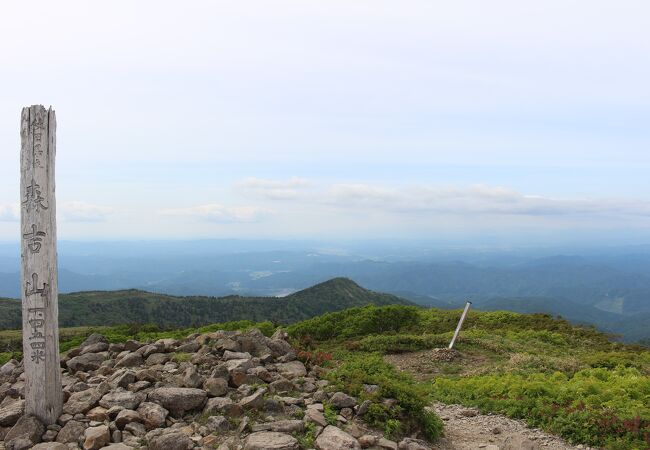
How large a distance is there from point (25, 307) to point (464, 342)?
1879cm

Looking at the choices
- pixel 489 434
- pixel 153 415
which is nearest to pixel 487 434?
pixel 489 434

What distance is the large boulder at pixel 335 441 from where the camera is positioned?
7.64 meters

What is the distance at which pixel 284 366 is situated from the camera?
11445 mm

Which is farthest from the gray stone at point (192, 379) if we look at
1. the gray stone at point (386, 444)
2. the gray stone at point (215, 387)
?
the gray stone at point (386, 444)

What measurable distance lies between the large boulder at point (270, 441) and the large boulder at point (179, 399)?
5.67 feet

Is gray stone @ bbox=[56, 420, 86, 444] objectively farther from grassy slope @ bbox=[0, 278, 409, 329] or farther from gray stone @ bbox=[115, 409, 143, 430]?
grassy slope @ bbox=[0, 278, 409, 329]

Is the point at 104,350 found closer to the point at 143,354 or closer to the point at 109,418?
the point at 143,354

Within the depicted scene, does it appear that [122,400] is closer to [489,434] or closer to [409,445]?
[409,445]

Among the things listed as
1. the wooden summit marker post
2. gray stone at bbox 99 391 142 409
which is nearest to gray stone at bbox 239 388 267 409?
gray stone at bbox 99 391 142 409

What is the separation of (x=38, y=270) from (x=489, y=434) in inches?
410

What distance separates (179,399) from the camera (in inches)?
351

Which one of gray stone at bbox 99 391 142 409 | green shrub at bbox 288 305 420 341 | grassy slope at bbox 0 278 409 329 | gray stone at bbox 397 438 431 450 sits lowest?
grassy slope at bbox 0 278 409 329

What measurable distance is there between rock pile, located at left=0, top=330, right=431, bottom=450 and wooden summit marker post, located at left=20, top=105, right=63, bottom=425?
1.62 feet

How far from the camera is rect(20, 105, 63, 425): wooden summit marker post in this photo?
8703 millimetres
